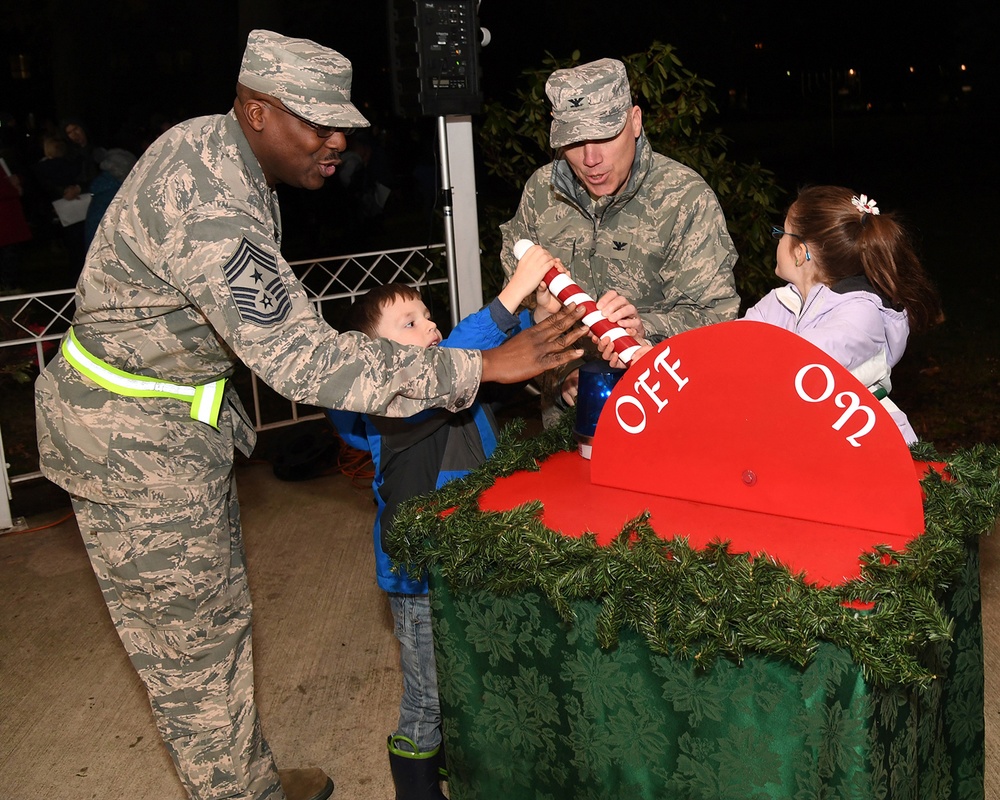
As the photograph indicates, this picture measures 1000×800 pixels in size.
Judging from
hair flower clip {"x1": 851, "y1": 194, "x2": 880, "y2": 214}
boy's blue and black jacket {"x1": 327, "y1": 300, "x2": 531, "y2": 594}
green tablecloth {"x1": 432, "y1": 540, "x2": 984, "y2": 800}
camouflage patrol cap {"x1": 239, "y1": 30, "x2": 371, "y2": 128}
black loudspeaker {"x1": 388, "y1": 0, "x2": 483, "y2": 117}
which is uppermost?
camouflage patrol cap {"x1": 239, "y1": 30, "x2": 371, "y2": 128}

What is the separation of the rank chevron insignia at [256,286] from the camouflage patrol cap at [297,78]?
10.6 inches

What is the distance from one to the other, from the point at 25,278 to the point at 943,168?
1544cm

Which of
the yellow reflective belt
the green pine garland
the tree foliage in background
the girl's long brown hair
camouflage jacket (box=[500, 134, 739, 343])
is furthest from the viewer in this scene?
the tree foliage in background

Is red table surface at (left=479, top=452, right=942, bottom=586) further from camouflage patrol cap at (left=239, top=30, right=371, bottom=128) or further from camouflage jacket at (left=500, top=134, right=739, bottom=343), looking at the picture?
camouflage patrol cap at (left=239, top=30, right=371, bottom=128)

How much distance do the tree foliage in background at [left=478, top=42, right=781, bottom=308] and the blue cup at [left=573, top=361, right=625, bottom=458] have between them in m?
3.28

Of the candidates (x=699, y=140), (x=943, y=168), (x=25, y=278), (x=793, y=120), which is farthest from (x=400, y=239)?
(x=793, y=120)

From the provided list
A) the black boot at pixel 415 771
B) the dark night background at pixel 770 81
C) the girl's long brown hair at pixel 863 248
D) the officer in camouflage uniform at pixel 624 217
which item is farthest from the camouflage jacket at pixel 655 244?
the dark night background at pixel 770 81

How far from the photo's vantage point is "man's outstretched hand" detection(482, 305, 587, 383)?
185 cm

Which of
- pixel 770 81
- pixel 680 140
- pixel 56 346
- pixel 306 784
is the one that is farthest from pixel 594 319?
pixel 770 81

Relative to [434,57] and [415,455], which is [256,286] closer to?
[415,455]

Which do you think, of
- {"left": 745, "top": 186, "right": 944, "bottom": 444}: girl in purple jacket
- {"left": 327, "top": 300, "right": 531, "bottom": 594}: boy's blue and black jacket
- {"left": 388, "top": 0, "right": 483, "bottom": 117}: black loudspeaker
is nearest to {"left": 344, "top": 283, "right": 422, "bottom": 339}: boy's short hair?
{"left": 327, "top": 300, "right": 531, "bottom": 594}: boy's blue and black jacket

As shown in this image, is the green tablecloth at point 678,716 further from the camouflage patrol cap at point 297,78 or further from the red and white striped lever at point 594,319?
the camouflage patrol cap at point 297,78

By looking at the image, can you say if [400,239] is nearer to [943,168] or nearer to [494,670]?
[943,168]

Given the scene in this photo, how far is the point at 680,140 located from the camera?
538 cm
